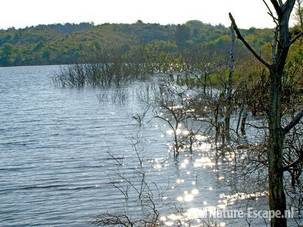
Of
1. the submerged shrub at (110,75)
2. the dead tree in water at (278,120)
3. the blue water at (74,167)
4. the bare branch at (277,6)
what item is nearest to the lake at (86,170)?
the blue water at (74,167)

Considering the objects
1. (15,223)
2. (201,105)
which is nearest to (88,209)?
(15,223)

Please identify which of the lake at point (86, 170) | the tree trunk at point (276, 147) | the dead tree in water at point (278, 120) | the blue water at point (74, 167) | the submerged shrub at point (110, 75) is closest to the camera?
the dead tree in water at point (278, 120)

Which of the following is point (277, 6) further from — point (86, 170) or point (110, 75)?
point (110, 75)

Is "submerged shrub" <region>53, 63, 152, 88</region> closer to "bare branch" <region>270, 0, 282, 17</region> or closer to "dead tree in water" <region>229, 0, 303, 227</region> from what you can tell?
"dead tree in water" <region>229, 0, 303, 227</region>

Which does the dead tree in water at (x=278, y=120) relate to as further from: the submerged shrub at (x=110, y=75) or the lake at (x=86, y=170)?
the submerged shrub at (x=110, y=75)

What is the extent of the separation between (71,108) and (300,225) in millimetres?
39144

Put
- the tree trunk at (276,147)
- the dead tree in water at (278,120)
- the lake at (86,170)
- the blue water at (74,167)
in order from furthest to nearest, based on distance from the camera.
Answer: the blue water at (74,167) → the lake at (86,170) → the tree trunk at (276,147) → the dead tree in water at (278,120)

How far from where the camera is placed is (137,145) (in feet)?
91.7

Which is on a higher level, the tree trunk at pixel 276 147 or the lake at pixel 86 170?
the tree trunk at pixel 276 147

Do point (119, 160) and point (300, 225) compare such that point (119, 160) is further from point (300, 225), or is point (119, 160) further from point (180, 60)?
point (180, 60)

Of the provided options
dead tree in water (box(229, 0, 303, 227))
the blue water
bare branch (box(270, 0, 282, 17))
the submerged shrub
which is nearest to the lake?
the blue water

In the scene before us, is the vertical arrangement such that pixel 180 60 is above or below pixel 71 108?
above

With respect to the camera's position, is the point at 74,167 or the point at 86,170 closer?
the point at 86,170

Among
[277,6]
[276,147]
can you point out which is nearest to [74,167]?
[276,147]
